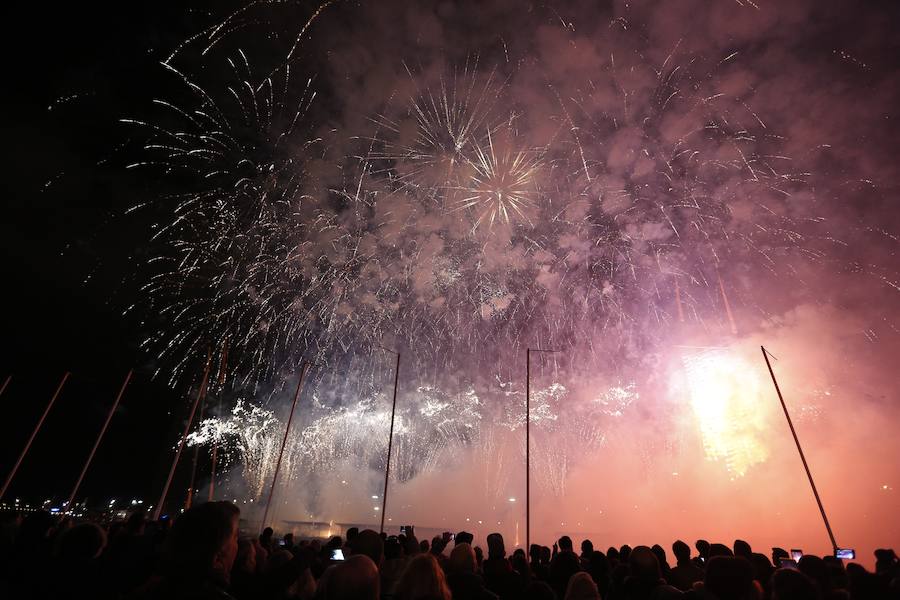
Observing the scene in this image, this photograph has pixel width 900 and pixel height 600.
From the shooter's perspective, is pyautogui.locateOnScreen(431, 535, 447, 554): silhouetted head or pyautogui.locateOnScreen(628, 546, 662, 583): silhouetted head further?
pyautogui.locateOnScreen(431, 535, 447, 554): silhouetted head

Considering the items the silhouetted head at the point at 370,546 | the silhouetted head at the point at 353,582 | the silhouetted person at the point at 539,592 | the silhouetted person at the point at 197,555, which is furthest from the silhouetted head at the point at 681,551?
the silhouetted person at the point at 197,555

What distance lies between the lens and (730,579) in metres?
4.20

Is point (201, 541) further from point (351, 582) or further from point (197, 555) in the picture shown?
point (351, 582)

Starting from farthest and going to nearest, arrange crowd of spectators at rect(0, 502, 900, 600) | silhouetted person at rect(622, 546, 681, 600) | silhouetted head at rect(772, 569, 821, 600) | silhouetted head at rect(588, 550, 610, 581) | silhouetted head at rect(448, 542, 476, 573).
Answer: silhouetted head at rect(588, 550, 610, 581)
silhouetted head at rect(448, 542, 476, 573)
silhouetted person at rect(622, 546, 681, 600)
silhouetted head at rect(772, 569, 821, 600)
crowd of spectators at rect(0, 502, 900, 600)

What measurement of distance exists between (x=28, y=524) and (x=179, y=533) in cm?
451

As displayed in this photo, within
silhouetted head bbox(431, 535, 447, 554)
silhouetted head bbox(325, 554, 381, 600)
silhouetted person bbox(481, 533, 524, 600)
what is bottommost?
silhouetted person bbox(481, 533, 524, 600)

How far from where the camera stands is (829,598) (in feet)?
17.2

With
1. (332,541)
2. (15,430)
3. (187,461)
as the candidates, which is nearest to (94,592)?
(332,541)

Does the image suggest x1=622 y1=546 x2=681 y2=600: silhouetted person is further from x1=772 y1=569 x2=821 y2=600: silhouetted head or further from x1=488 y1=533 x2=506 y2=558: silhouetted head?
x1=488 y1=533 x2=506 y2=558: silhouetted head

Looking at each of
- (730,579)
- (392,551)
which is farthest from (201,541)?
(392,551)

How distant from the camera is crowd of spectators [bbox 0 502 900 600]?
3.00 metres

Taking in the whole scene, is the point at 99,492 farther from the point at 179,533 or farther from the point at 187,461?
the point at 179,533

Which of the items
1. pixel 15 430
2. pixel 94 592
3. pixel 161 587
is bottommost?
pixel 94 592

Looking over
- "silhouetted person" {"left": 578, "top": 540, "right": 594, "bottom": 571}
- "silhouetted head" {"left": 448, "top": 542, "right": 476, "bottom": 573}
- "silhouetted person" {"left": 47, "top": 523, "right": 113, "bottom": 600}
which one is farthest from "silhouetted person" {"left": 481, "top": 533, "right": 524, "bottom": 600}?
"silhouetted person" {"left": 47, "top": 523, "right": 113, "bottom": 600}
